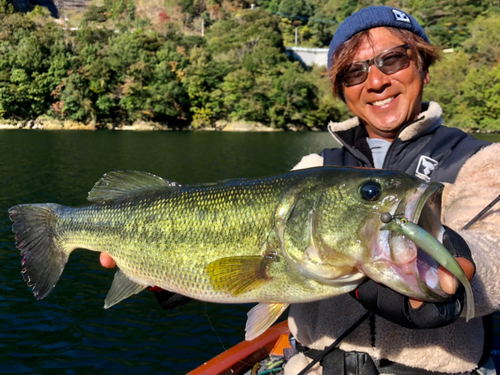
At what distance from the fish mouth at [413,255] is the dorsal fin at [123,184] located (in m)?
1.88

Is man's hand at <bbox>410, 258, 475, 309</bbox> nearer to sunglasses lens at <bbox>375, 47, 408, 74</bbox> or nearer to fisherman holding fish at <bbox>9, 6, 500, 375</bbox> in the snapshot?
fisherman holding fish at <bbox>9, 6, 500, 375</bbox>

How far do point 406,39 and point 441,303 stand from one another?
1.84 meters

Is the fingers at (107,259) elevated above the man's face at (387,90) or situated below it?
below

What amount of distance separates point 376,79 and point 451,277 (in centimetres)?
158

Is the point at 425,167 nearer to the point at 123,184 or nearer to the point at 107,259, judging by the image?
the point at 123,184

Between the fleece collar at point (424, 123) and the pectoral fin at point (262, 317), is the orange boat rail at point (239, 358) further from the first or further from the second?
the fleece collar at point (424, 123)

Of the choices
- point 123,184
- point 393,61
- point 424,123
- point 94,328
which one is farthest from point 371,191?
point 94,328

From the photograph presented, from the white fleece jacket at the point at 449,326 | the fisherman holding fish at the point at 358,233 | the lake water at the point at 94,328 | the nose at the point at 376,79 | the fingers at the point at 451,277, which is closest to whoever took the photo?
the fingers at the point at 451,277

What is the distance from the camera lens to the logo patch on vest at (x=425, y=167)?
9.02 ft

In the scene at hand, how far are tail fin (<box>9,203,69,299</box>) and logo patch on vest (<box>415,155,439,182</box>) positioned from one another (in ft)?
9.58

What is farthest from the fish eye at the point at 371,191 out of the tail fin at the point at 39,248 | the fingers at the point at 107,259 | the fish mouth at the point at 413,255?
the tail fin at the point at 39,248

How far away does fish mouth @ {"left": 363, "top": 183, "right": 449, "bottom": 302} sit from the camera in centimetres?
190

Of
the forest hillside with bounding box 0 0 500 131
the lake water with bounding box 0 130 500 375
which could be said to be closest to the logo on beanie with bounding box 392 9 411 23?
the lake water with bounding box 0 130 500 375

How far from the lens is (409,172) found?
2.85 meters
